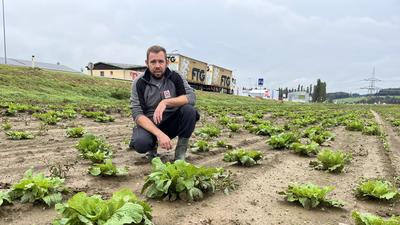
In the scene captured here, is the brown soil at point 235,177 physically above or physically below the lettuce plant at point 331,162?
below

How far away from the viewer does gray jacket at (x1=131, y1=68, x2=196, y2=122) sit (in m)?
5.99

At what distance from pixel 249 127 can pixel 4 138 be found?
6.35 metres

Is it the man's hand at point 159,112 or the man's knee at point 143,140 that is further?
the man's knee at point 143,140

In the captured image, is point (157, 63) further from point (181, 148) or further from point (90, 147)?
point (90, 147)

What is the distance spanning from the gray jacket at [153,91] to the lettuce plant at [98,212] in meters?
2.89

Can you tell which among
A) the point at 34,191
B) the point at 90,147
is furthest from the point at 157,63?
the point at 34,191

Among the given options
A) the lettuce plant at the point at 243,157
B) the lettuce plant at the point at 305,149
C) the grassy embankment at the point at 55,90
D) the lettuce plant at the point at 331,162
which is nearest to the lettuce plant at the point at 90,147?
the lettuce plant at the point at 243,157

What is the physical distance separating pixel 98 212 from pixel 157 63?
3093 mm

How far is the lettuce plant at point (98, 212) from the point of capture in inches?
117

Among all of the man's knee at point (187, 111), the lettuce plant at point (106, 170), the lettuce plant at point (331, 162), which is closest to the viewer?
the lettuce plant at point (106, 170)

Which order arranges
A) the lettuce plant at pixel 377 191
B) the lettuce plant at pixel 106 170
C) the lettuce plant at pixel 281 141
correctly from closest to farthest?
the lettuce plant at pixel 377 191, the lettuce plant at pixel 106 170, the lettuce plant at pixel 281 141

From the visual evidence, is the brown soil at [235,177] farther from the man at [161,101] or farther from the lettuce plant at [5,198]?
the man at [161,101]

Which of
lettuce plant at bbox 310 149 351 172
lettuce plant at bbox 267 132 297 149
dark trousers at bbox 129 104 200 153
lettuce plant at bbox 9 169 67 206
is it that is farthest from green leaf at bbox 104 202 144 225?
lettuce plant at bbox 267 132 297 149

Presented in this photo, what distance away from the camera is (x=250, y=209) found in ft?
13.3
